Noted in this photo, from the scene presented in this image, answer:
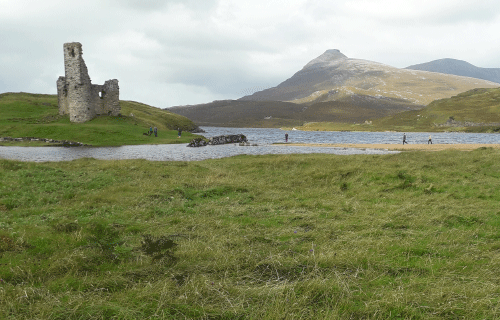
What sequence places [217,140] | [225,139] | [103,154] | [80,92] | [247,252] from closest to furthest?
[247,252] < [103,154] < [80,92] < [217,140] < [225,139]

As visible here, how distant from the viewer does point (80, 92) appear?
63031 millimetres

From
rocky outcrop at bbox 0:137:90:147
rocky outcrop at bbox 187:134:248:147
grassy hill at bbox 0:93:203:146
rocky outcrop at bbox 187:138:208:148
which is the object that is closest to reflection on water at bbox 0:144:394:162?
rocky outcrop at bbox 0:137:90:147

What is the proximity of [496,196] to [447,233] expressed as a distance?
6.78 metres

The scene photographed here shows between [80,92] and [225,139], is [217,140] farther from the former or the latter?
[80,92]

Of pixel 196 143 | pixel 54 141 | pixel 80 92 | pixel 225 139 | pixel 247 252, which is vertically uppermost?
pixel 80 92

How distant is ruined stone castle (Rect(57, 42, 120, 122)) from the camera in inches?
2425

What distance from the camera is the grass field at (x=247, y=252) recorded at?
549 cm

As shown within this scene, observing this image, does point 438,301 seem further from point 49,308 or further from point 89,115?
point 89,115

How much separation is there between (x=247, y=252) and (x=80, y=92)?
65.2 meters

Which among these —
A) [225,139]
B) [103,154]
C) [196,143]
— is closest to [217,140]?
[225,139]

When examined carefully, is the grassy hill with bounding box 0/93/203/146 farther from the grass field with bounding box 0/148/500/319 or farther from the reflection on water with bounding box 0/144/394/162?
the grass field with bounding box 0/148/500/319

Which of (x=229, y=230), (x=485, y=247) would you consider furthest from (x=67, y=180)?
(x=485, y=247)

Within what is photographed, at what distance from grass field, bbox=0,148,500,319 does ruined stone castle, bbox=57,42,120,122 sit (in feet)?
173

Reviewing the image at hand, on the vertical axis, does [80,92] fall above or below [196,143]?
above
